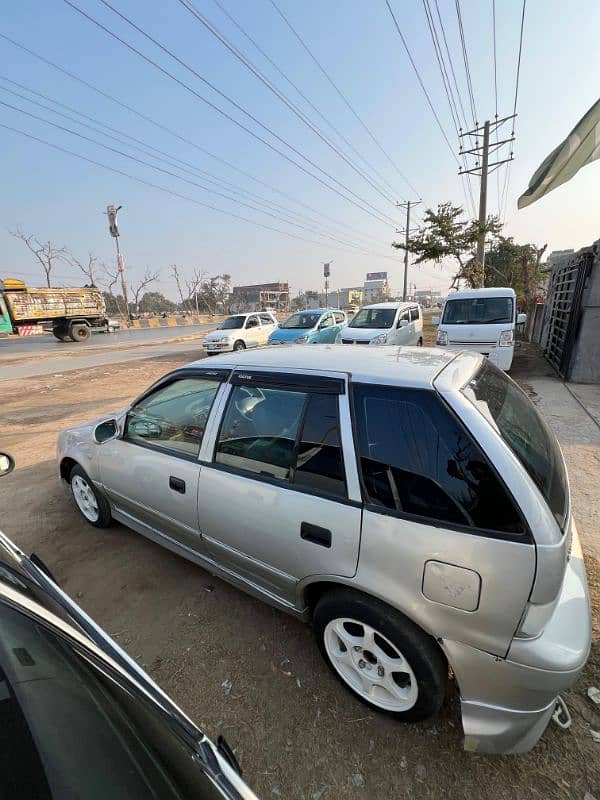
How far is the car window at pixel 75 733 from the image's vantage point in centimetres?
74

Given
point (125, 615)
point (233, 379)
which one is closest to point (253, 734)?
point (125, 615)

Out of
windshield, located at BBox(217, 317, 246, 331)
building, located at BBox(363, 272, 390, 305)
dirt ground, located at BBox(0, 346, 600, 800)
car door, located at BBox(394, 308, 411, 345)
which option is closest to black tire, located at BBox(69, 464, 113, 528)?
dirt ground, located at BBox(0, 346, 600, 800)

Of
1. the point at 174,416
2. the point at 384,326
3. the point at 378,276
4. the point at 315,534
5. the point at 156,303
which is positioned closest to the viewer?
the point at 315,534

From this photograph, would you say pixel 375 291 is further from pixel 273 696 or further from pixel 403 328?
pixel 273 696

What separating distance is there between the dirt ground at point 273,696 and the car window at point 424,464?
110cm

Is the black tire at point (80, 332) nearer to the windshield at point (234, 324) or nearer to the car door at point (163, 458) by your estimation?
the windshield at point (234, 324)

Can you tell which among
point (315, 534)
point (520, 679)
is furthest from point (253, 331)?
point (520, 679)

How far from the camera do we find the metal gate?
7.80 m

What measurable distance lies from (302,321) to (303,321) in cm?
4

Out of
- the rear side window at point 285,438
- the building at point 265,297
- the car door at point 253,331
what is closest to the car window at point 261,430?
the rear side window at point 285,438

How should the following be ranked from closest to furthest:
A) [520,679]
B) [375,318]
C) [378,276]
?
[520,679] → [375,318] → [378,276]

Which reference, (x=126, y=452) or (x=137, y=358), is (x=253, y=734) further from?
(x=137, y=358)

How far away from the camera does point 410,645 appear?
1.52 m

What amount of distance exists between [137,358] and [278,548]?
47.3 ft
